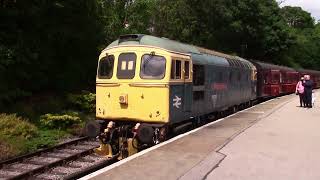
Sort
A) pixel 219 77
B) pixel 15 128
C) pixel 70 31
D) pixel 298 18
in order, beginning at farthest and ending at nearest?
pixel 298 18, pixel 70 31, pixel 219 77, pixel 15 128

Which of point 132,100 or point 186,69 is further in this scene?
point 186,69

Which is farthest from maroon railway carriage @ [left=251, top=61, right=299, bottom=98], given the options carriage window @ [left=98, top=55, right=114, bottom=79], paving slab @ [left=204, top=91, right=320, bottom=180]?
carriage window @ [left=98, top=55, right=114, bottom=79]

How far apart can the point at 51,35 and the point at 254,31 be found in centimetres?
3669

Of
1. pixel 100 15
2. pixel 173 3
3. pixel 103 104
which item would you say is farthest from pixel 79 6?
pixel 173 3

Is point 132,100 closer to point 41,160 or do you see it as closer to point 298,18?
point 41,160

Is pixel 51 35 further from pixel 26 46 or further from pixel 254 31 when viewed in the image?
pixel 254 31

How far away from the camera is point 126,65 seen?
14289 millimetres

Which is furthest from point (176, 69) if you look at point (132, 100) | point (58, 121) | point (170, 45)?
point (58, 121)

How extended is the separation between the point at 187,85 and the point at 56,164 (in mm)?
4490

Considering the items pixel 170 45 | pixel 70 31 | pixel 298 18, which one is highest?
pixel 298 18

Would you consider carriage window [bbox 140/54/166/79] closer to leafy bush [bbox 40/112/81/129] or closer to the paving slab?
the paving slab

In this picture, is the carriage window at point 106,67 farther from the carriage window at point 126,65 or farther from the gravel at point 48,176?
the gravel at point 48,176

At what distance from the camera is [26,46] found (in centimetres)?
2067

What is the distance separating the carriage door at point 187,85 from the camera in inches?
593
